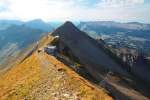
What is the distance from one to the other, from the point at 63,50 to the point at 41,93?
373 ft

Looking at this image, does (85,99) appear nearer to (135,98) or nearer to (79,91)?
(79,91)

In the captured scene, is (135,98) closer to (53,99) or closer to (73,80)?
(73,80)

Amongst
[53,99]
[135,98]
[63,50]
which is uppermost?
[53,99]

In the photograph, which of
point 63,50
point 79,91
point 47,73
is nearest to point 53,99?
point 79,91

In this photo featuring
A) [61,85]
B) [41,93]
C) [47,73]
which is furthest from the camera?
[47,73]

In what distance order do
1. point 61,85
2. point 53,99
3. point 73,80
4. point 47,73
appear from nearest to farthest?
1. point 53,99
2. point 61,85
3. point 73,80
4. point 47,73

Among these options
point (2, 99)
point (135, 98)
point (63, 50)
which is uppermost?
point (2, 99)

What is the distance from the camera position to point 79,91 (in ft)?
208

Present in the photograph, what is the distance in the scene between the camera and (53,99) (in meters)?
56.5

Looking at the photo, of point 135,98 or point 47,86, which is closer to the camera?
point 47,86

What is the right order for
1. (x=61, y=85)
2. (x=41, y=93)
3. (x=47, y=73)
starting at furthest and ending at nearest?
1. (x=47, y=73)
2. (x=61, y=85)
3. (x=41, y=93)

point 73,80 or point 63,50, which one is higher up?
point 73,80

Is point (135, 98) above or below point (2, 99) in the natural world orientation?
below

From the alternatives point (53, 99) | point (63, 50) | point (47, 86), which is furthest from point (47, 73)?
point (63, 50)
